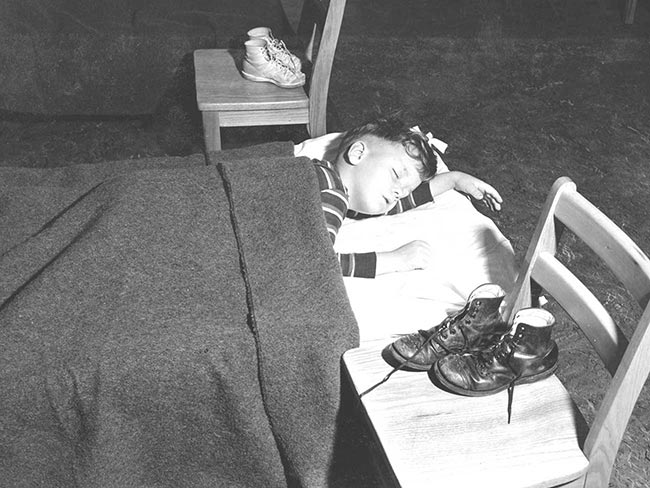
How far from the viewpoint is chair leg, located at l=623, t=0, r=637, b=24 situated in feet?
15.5

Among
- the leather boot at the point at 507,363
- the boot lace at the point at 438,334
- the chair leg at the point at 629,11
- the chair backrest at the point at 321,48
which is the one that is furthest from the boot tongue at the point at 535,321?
the chair leg at the point at 629,11

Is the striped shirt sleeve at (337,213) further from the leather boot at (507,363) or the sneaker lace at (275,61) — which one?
the sneaker lace at (275,61)

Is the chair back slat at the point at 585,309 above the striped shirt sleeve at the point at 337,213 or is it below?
above

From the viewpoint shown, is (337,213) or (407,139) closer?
(337,213)

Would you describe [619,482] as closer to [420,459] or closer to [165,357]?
[420,459]

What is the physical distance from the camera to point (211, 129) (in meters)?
2.68

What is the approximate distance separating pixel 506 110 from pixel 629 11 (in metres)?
1.52

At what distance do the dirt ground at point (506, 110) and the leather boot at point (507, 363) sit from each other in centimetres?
81

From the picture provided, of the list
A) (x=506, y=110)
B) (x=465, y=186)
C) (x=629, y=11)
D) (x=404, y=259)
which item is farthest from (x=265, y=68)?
(x=629, y=11)

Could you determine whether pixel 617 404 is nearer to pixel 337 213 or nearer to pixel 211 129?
pixel 337 213

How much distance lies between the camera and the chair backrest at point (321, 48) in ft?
8.42

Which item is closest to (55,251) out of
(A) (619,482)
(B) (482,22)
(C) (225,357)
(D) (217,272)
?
(D) (217,272)

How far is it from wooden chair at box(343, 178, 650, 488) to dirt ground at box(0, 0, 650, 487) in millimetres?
787

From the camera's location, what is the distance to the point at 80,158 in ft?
10.9
